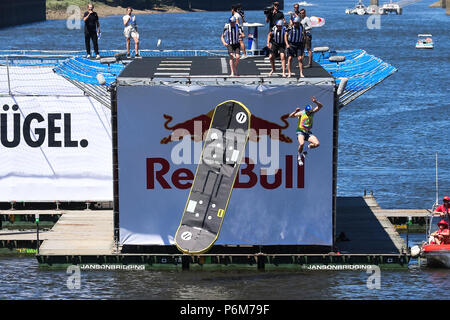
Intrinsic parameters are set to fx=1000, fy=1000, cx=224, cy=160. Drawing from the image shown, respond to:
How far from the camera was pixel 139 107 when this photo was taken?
35844 mm

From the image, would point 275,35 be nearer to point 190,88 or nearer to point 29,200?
point 190,88

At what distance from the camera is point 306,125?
35.0 metres

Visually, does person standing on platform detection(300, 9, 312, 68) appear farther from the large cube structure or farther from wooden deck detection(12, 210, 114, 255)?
wooden deck detection(12, 210, 114, 255)

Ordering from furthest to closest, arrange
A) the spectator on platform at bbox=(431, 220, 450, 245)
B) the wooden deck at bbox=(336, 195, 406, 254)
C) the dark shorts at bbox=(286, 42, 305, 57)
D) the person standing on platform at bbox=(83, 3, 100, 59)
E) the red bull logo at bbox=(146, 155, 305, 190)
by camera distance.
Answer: the person standing on platform at bbox=(83, 3, 100, 59)
the dark shorts at bbox=(286, 42, 305, 57)
the wooden deck at bbox=(336, 195, 406, 254)
the spectator on platform at bbox=(431, 220, 450, 245)
the red bull logo at bbox=(146, 155, 305, 190)

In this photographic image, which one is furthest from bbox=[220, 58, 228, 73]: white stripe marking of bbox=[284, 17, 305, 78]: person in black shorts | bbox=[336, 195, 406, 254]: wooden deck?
bbox=[336, 195, 406, 254]: wooden deck

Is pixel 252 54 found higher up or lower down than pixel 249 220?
higher up

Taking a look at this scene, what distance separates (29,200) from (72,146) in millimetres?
3405

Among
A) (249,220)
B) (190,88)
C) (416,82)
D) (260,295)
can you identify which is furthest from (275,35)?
(416,82)

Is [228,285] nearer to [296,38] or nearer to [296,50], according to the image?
[296,50]

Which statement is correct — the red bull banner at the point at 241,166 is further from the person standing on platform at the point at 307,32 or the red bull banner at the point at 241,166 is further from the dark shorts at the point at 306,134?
the person standing on platform at the point at 307,32

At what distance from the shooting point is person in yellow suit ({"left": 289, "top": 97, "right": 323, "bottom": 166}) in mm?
34938

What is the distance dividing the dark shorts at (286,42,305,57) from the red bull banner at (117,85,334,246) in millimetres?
3506

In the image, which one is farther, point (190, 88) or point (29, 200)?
point (29, 200)

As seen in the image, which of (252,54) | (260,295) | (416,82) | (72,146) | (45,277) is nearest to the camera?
(260,295)
